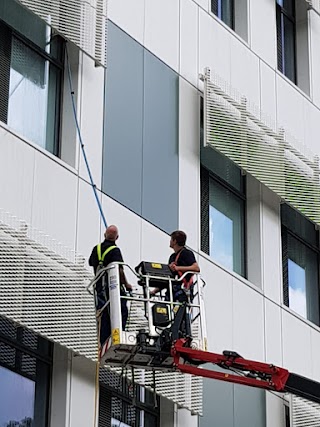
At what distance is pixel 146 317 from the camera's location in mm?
19344

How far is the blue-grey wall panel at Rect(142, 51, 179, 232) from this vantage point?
24.3 metres

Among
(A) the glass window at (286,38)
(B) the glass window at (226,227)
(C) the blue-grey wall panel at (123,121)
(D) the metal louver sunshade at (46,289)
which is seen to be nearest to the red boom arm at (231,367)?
(D) the metal louver sunshade at (46,289)

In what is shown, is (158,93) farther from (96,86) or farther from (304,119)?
(304,119)

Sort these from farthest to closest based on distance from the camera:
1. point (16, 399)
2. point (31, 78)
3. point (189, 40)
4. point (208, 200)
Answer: point (208, 200)
point (189, 40)
point (31, 78)
point (16, 399)

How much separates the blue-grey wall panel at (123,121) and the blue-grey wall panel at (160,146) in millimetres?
220

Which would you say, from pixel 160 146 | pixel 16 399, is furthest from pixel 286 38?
pixel 16 399

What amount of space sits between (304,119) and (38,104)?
9.39 m

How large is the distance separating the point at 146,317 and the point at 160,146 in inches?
240

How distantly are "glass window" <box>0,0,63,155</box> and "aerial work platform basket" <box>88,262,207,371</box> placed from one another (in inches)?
141

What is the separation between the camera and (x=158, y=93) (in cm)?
2519

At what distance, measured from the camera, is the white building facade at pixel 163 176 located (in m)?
A: 21.1

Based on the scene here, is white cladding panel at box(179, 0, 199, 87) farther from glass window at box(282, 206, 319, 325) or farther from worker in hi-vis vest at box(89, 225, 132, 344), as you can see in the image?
worker in hi-vis vest at box(89, 225, 132, 344)

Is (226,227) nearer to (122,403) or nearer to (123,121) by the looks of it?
(123,121)

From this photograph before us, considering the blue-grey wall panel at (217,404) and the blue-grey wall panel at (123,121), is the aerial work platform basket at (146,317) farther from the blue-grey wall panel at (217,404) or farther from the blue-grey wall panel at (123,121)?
the blue-grey wall panel at (217,404)
